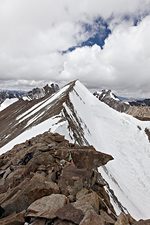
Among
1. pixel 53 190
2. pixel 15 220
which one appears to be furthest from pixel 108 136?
pixel 15 220

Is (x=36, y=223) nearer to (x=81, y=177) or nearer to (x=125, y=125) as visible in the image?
(x=81, y=177)

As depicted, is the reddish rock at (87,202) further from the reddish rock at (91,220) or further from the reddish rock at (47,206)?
the reddish rock at (91,220)

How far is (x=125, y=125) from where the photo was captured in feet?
302

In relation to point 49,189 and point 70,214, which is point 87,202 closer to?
point 70,214

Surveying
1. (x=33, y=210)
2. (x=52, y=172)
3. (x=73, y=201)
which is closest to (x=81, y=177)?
(x=52, y=172)

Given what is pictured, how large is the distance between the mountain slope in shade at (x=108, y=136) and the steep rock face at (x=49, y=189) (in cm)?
2512

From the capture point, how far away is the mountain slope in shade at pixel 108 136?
51.1m

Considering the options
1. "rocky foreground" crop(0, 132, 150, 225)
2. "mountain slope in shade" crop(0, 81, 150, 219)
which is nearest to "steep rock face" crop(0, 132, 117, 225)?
"rocky foreground" crop(0, 132, 150, 225)

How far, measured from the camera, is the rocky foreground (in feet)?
41.9

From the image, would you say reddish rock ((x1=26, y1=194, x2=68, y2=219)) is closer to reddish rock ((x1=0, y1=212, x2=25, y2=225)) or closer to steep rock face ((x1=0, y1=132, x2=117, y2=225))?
steep rock face ((x1=0, y1=132, x2=117, y2=225))

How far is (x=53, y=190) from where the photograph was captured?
1571cm

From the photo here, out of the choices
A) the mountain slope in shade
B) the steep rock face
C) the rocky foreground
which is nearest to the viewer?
the rocky foreground

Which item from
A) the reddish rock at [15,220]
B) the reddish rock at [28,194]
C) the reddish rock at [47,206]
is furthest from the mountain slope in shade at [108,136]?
the reddish rock at [15,220]

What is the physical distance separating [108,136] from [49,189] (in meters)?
63.3
